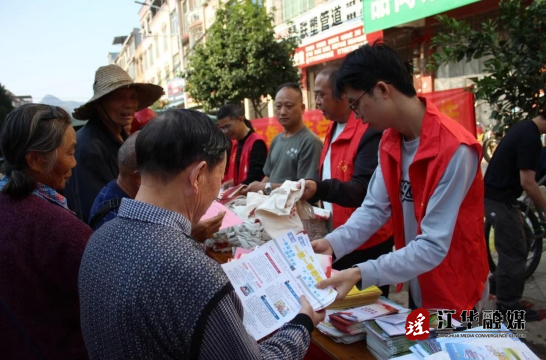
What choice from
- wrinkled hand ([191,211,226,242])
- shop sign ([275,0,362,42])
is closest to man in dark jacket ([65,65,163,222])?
wrinkled hand ([191,211,226,242])

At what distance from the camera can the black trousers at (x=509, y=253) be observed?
3.11 meters

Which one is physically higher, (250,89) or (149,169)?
(250,89)

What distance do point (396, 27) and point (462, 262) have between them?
356 inches

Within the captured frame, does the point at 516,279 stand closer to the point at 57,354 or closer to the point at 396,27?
the point at 57,354

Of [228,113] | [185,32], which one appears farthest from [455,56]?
[185,32]

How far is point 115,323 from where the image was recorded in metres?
0.90

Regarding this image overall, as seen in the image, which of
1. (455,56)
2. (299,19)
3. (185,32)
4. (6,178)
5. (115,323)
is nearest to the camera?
(115,323)

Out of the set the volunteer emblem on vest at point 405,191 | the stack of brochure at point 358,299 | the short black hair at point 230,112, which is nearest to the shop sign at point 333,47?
the short black hair at point 230,112

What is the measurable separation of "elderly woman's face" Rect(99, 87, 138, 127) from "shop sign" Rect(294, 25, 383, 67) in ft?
25.7

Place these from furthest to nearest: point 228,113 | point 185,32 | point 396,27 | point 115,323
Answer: point 185,32, point 396,27, point 228,113, point 115,323

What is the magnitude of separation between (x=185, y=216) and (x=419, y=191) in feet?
3.28

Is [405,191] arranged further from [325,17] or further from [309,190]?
[325,17]

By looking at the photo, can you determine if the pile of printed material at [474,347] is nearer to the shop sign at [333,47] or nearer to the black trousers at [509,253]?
the black trousers at [509,253]

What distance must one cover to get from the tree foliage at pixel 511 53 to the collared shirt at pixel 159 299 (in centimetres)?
297
